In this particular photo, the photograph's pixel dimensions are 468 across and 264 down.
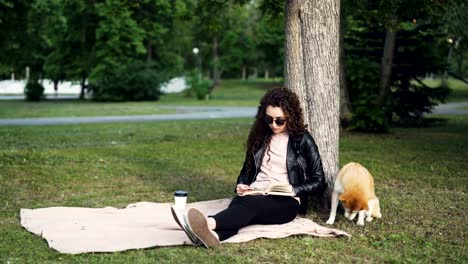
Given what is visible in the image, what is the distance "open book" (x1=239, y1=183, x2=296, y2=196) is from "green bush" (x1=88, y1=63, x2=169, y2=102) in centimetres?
3381

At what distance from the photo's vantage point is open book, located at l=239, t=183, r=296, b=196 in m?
6.07

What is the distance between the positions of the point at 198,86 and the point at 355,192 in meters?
34.7

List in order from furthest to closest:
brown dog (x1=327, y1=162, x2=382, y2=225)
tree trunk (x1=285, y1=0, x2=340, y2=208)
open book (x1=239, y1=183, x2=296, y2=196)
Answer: tree trunk (x1=285, y1=0, x2=340, y2=208) < brown dog (x1=327, y1=162, x2=382, y2=225) < open book (x1=239, y1=183, x2=296, y2=196)

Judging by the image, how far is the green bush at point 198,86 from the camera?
40.4 meters

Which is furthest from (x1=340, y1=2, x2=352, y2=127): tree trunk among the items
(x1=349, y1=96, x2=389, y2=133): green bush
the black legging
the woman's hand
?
the woman's hand

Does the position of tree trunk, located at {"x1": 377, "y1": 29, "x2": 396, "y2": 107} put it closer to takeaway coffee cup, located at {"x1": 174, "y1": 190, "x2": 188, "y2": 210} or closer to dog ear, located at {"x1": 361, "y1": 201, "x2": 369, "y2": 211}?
dog ear, located at {"x1": 361, "y1": 201, "x2": 369, "y2": 211}

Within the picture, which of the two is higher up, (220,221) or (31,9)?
(31,9)

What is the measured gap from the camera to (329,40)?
7.19 metres

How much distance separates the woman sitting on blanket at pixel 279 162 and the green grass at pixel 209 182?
39cm

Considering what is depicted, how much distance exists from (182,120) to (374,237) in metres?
16.1

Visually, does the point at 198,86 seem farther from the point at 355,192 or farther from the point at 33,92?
the point at 355,192

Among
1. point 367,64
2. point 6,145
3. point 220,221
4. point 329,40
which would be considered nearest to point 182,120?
point 367,64

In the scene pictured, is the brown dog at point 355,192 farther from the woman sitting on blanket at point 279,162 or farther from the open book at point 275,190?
the open book at point 275,190

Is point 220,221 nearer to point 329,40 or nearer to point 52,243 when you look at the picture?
point 52,243
